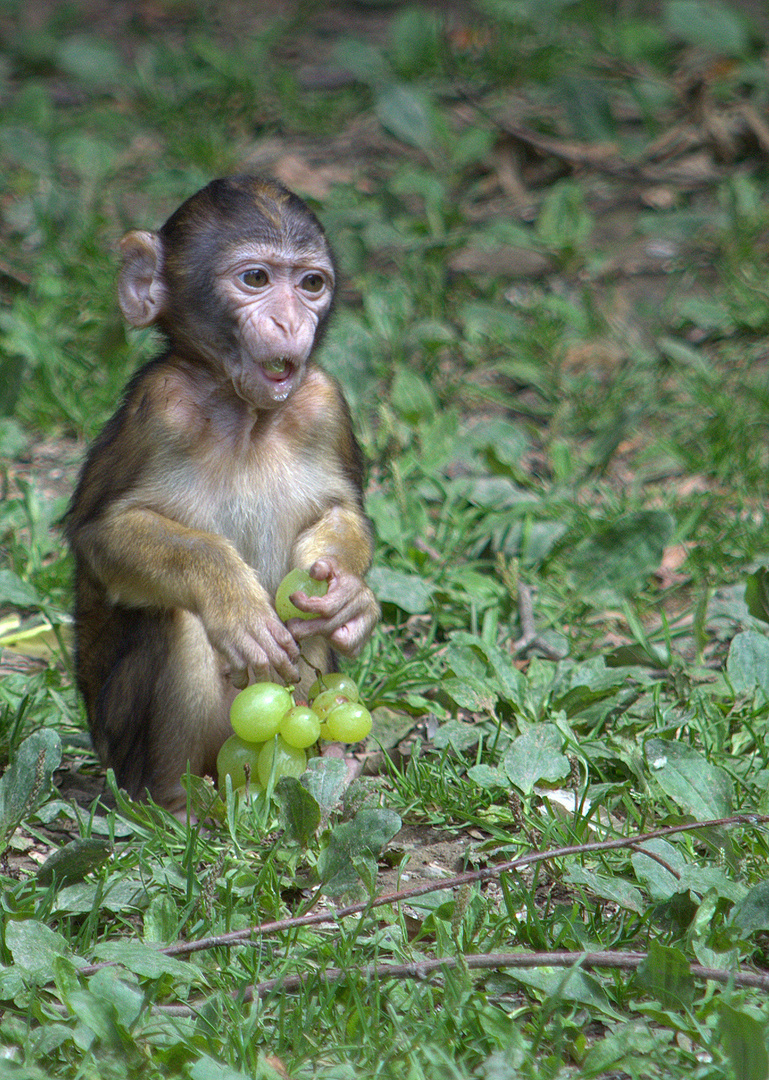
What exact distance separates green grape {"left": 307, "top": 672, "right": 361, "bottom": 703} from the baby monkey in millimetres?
99

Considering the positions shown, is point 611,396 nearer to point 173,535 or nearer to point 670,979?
point 173,535

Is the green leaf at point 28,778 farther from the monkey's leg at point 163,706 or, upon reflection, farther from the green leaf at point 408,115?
the green leaf at point 408,115

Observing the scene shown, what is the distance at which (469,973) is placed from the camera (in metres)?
2.99

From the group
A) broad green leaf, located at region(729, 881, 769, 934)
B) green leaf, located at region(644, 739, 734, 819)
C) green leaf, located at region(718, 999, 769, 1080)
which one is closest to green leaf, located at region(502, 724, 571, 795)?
green leaf, located at region(644, 739, 734, 819)

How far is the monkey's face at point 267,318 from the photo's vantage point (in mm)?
3918

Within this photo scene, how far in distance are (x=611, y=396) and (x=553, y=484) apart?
3.20ft

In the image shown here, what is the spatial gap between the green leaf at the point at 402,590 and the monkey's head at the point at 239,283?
135cm

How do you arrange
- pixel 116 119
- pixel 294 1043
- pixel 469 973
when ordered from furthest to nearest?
1. pixel 116 119
2. pixel 469 973
3. pixel 294 1043

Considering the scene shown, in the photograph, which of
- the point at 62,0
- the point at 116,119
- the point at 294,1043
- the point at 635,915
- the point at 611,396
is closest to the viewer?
the point at 294,1043

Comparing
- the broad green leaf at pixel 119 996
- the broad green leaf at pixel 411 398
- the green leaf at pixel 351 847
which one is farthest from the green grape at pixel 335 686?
the broad green leaf at pixel 411 398

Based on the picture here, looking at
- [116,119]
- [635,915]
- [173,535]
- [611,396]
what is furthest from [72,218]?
[635,915]

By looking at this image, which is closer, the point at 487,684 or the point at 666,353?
the point at 487,684

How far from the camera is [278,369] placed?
3979 millimetres

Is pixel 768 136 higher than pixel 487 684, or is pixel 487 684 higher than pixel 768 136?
pixel 768 136
